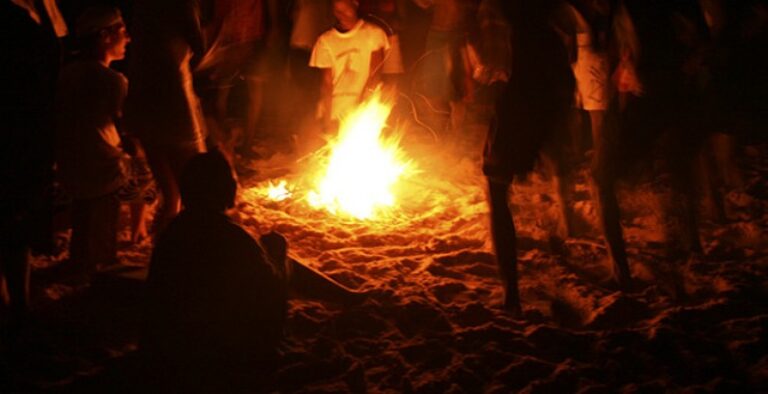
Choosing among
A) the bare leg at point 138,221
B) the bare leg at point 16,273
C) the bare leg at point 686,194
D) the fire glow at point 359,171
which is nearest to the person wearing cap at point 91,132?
the bare leg at point 138,221

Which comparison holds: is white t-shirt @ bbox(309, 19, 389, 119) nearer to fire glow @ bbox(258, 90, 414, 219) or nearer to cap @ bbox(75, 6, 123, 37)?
fire glow @ bbox(258, 90, 414, 219)

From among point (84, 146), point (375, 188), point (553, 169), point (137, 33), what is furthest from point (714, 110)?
point (84, 146)

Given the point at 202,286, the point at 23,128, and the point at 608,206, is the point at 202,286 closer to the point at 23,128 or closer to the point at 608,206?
the point at 23,128

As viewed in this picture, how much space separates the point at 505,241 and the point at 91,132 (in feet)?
9.26

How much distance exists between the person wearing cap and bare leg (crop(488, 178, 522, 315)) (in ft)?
8.41

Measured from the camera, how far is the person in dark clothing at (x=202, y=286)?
3.03 meters

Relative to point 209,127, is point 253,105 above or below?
above

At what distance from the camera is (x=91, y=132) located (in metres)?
4.37

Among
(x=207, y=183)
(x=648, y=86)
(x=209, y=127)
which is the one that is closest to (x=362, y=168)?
(x=209, y=127)

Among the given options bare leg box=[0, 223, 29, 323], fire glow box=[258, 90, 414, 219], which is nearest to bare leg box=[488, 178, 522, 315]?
fire glow box=[258, 90, 414, 219]

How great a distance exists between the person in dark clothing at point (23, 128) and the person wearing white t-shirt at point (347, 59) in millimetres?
3599

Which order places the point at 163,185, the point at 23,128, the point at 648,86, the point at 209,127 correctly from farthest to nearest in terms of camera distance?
the point at 209,127, the point at 163,185, the point at 648,86, the point at 23,128

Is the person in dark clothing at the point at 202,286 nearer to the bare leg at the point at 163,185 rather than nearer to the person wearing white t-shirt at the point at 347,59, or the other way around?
the bare leg at the point at 163,185

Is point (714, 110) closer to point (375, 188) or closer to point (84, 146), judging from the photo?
point (375, 188)
